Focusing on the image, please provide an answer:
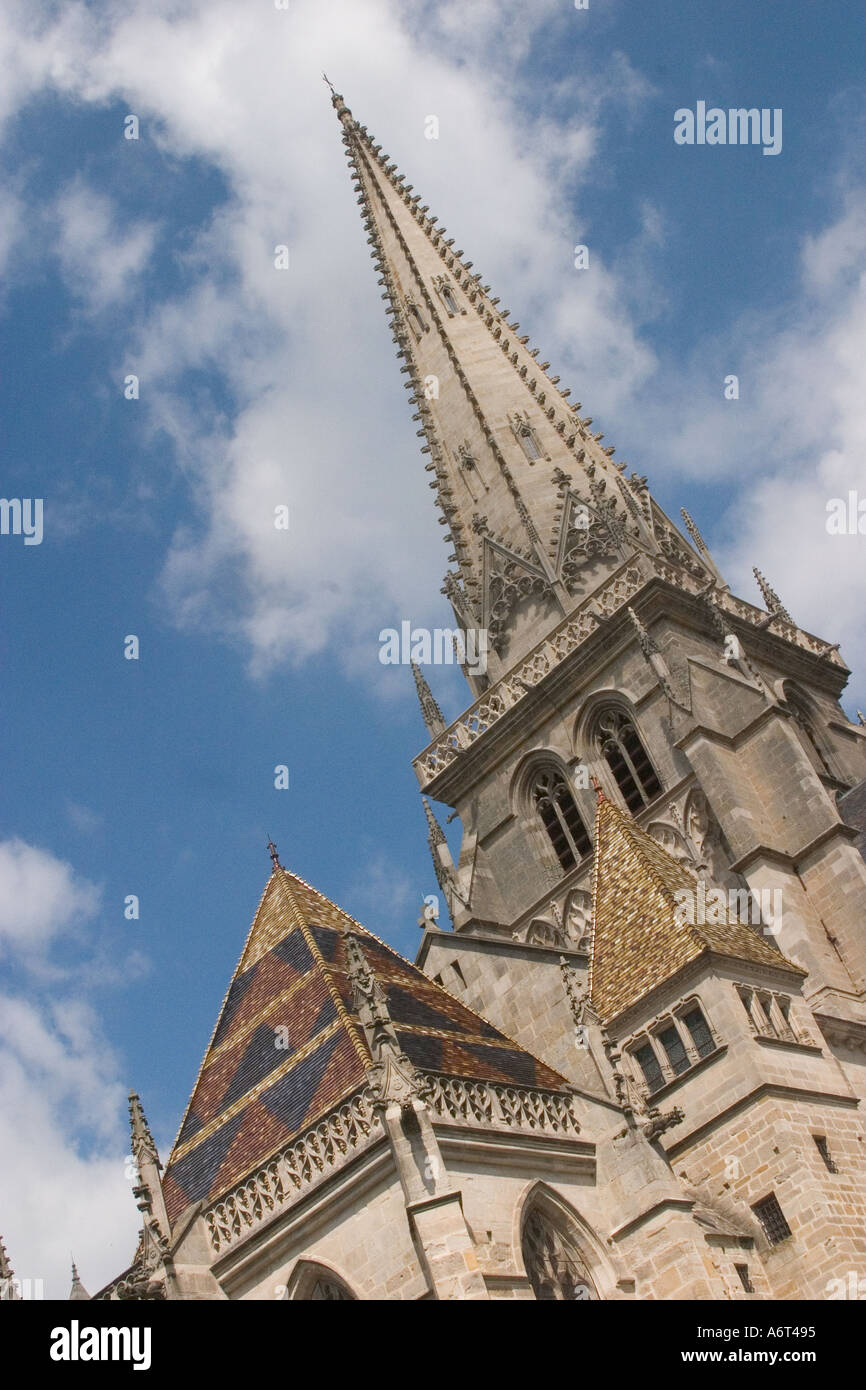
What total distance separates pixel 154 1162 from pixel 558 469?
66.4 feet

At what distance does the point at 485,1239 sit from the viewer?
1304 cm

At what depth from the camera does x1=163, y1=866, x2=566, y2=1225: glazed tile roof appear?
583 inches

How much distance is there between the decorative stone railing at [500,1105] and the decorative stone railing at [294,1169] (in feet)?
2.17

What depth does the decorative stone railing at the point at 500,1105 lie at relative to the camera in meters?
13.6

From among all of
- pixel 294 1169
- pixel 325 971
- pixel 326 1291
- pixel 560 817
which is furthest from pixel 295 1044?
pixel 560 817

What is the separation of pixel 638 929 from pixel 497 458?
16165 mm

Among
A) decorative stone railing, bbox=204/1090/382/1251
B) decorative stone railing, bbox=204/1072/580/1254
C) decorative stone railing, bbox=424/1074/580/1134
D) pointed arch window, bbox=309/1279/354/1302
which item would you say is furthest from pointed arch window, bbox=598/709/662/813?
pointed arch window, bbox=309/1279/354/1302

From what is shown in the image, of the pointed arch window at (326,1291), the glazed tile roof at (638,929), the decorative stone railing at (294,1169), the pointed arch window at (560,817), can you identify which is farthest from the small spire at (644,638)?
the pointed arch window at (326,1291)

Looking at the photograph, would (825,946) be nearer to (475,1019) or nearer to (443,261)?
(475,1019)

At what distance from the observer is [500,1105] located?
14328 millimetres

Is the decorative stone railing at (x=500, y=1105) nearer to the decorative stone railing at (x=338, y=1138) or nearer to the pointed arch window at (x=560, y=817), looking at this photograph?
the decorative stone railing at (x=338, y=1138)

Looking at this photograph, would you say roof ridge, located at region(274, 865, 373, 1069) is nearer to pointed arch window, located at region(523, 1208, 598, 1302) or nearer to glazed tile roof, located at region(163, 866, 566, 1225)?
glazed tile roof, located at region(163, 866, 566, 1225)

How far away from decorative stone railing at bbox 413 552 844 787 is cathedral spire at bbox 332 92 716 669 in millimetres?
777
